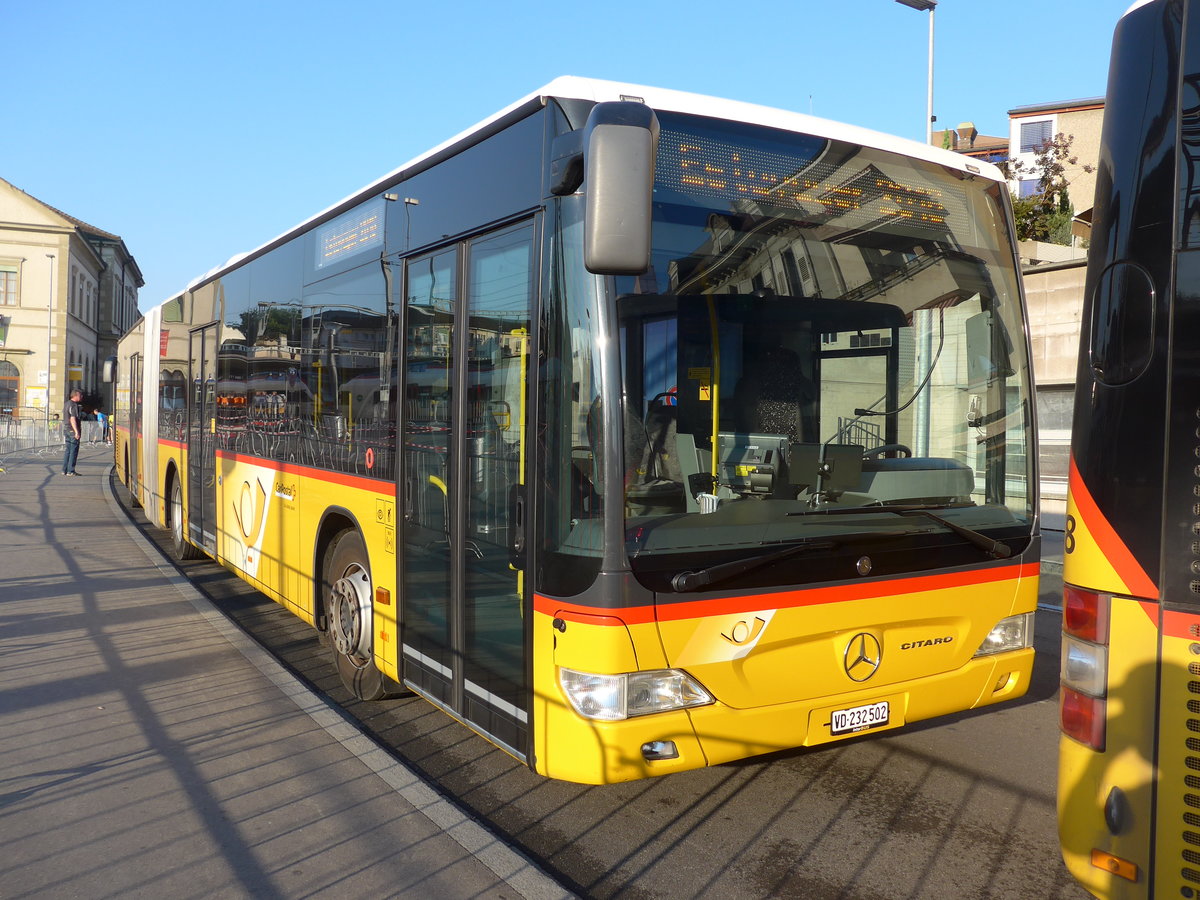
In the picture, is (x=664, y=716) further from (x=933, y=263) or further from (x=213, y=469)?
(x=213, y=469)

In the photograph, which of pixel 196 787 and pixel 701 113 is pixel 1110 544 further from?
pixel 196 787

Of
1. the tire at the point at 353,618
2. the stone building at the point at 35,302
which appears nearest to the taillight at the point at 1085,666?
the tire at the point at 353,618

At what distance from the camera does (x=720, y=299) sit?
4.16m

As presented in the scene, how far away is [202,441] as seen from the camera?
412 inches

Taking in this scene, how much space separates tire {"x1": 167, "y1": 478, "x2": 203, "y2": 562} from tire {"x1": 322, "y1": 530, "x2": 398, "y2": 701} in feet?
19.6

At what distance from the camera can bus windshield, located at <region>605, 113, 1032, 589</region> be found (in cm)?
400

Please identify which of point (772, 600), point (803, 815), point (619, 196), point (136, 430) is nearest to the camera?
point (619, 196)

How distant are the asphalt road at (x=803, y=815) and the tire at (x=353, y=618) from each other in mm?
198

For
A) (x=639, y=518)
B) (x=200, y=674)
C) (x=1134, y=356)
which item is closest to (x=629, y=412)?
(x=639, y=518)

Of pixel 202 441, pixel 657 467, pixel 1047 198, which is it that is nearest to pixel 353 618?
pixel 657 467

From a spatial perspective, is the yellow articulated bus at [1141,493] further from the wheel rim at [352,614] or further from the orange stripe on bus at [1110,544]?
the wheel rim at [352,614]

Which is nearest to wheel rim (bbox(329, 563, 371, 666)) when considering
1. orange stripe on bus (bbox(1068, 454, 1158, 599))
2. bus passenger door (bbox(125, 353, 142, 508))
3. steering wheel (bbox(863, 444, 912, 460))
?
steering wheel (bbox(863, 444, 912, 460))

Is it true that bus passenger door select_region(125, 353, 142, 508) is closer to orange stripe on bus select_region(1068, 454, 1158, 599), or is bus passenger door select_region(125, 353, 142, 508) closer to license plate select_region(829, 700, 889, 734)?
license plate select_region(829, 700, 889, 734)

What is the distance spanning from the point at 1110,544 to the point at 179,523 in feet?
36.6
